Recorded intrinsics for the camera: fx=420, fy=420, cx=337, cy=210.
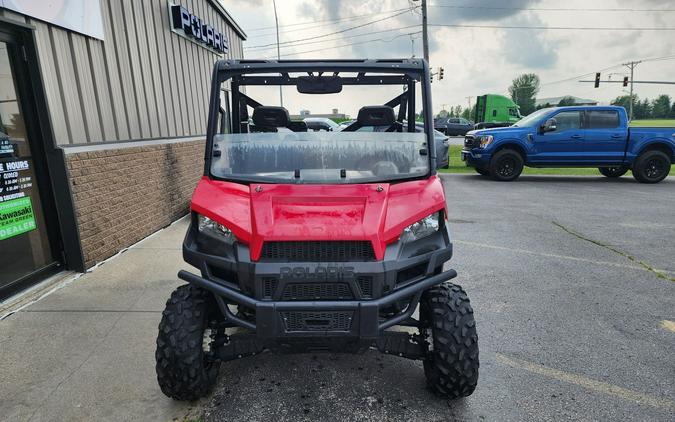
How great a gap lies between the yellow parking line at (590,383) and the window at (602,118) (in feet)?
36.4

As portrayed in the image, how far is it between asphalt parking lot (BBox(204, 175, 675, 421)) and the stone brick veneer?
2997 mm

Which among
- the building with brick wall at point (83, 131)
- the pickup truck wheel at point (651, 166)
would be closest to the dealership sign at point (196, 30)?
the building with brick wall at point (83, 131)

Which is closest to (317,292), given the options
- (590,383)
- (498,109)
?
(590,383)

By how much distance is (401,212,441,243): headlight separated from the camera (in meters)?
2.41

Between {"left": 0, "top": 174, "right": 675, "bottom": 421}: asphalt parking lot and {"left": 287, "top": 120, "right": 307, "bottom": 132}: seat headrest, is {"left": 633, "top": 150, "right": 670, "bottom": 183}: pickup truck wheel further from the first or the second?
{"left": 287, "top": 120, "right": 307, "bottom": 132}: seat headrest

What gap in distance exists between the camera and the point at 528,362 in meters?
3.10

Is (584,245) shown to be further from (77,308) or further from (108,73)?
(108,73)

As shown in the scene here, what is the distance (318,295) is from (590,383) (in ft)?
6.68

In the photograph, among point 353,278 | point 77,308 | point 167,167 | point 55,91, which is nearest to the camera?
point 353,278

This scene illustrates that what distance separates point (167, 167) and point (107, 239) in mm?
2154

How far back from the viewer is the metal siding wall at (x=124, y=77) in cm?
457

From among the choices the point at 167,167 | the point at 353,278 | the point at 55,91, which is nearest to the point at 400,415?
the point at 353,278

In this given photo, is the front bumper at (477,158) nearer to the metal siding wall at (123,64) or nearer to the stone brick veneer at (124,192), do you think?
the stone brick veneer at (124,192)

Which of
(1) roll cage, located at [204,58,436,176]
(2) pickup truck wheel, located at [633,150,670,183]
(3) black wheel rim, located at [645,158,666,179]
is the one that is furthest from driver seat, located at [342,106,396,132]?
(3) black wheel rim, located at [645,158,666,179]
